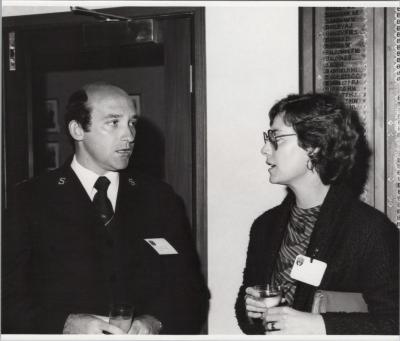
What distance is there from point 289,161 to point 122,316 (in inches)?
36.2

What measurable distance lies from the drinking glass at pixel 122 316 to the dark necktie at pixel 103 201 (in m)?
0.48


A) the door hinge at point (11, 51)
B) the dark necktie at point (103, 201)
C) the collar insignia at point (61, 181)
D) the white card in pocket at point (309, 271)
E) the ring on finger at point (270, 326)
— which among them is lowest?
the ring on finger at point (270, 326)

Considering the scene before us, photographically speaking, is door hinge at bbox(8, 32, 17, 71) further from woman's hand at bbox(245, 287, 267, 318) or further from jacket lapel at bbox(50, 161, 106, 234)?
woman's hand at bbox(245, 287, 267, 318)

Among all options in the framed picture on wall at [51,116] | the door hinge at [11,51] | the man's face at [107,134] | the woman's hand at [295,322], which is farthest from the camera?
the framed picture on wall at [51,116]

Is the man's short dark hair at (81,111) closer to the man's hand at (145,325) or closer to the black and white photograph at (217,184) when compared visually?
the black and white photograph at (217,184)

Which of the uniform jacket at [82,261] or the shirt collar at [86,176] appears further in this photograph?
the shirt collar at [86,176]

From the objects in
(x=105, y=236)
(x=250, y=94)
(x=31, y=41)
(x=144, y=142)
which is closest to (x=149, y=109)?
(x=144, y=142)

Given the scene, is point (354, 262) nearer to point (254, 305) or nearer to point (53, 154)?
point (254, 305)

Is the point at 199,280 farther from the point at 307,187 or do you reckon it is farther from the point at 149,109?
the point at 149,109

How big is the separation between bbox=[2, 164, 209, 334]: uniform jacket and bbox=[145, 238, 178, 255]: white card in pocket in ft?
0.08

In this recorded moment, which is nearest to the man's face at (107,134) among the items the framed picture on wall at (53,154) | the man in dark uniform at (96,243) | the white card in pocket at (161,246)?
the man in dark uniform at (96,243)

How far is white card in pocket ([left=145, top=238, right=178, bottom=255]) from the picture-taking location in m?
2.21

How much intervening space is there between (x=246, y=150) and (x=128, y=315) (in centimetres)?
114

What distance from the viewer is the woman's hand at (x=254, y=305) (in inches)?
68.8
